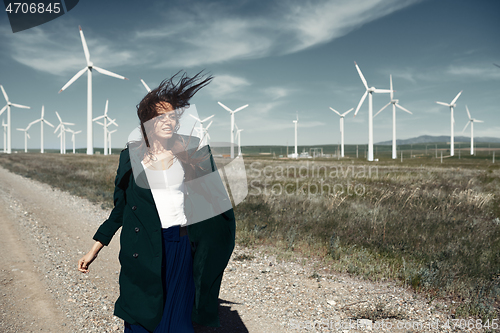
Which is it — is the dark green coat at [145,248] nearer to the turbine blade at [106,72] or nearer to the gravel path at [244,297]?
the gravel path at [244,297]

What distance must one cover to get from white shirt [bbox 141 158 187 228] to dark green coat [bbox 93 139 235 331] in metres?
0.07

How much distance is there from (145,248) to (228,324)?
2064 mm

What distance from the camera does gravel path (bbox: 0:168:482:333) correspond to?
3770 mm

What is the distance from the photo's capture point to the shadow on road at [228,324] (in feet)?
12.2

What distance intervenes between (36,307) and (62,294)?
0.40m

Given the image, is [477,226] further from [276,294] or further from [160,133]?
[160,133]

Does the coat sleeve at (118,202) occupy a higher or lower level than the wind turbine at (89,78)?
lower

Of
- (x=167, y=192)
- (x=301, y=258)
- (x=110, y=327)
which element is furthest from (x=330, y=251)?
(x=167, y=192)

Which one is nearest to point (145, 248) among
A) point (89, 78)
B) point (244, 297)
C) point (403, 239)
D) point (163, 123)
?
point (163, 123)

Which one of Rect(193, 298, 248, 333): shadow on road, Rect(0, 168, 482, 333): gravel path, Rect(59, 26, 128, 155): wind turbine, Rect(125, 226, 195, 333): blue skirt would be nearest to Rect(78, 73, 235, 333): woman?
Rect(125, 226, 195, 333): blue skirt

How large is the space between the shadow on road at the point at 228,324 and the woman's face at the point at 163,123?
2622 millimetres

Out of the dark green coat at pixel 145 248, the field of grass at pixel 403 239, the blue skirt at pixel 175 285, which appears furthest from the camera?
the field of grass at pixel 403 239

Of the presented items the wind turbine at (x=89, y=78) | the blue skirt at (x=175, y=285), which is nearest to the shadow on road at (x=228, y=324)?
the blue skirt at (x=175, y=285)

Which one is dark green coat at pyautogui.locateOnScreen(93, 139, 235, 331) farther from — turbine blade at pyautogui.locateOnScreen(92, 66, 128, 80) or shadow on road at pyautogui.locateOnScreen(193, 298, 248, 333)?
turbine blade at pyautogui.locateOnScreen(92, 66, 128, 80)
